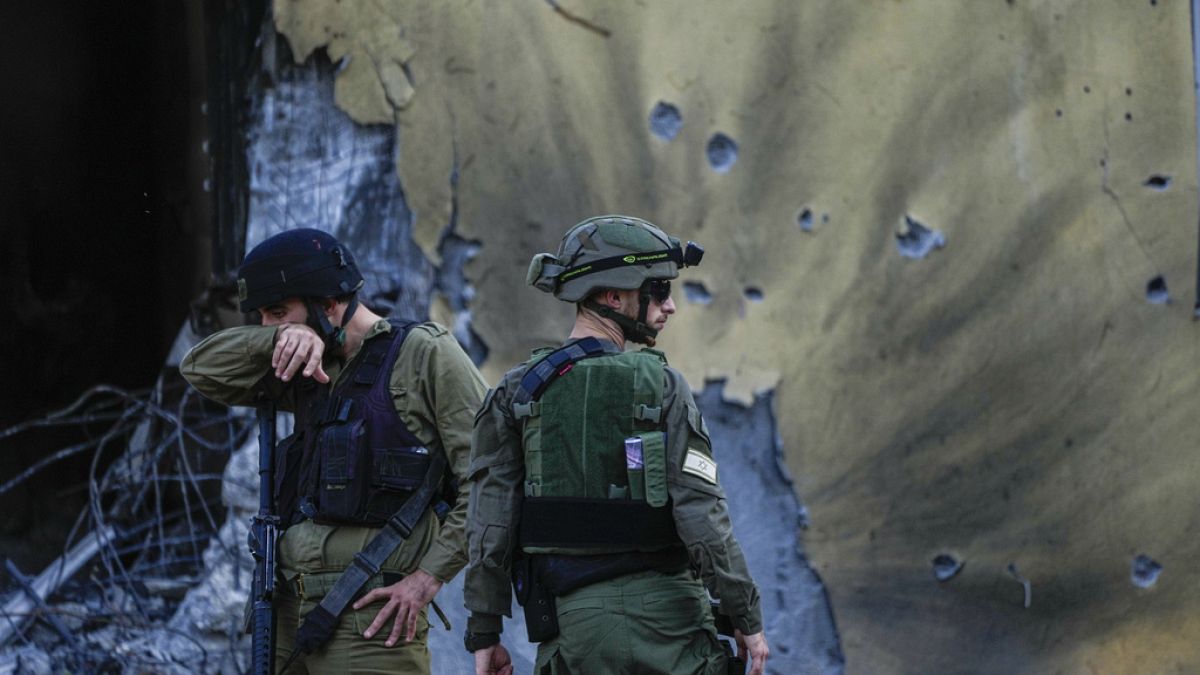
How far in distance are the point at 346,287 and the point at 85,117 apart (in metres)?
3.36

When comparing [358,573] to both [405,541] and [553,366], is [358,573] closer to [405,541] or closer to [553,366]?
[405,541]

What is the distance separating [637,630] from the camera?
2539mm

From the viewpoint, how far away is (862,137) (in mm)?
4043

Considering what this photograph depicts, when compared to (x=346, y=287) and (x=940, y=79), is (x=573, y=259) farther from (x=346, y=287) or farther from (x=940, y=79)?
(x=940, y=79)

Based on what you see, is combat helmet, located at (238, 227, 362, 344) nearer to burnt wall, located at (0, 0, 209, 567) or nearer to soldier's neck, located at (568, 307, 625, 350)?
soldier's neck, located at (568, 307, 625, 350)

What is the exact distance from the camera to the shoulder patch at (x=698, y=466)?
2533 millimetres

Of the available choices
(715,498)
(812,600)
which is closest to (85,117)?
(812,600)

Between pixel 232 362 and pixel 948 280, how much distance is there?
208cm

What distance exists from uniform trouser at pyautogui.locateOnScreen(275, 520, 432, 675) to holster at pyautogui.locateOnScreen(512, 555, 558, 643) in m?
0.33

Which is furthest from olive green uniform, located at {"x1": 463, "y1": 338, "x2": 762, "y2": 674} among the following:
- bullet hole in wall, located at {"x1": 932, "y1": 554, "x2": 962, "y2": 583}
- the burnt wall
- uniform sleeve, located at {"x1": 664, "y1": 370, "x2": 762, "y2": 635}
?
the burnt wall

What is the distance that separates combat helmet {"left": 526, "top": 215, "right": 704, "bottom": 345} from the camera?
265 centimetres

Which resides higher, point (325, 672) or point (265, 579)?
point (265, 579)

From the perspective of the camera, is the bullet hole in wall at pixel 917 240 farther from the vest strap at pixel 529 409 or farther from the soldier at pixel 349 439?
the vest strap at pixel 529 409

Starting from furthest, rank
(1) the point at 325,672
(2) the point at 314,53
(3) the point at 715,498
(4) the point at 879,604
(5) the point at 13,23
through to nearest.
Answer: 1. (5) the point at 13,23
2. (2) the point at 314,53
3. (4) the point at 879,604
4. (1) the point at 325,672
5. (3) the point at 715,498
